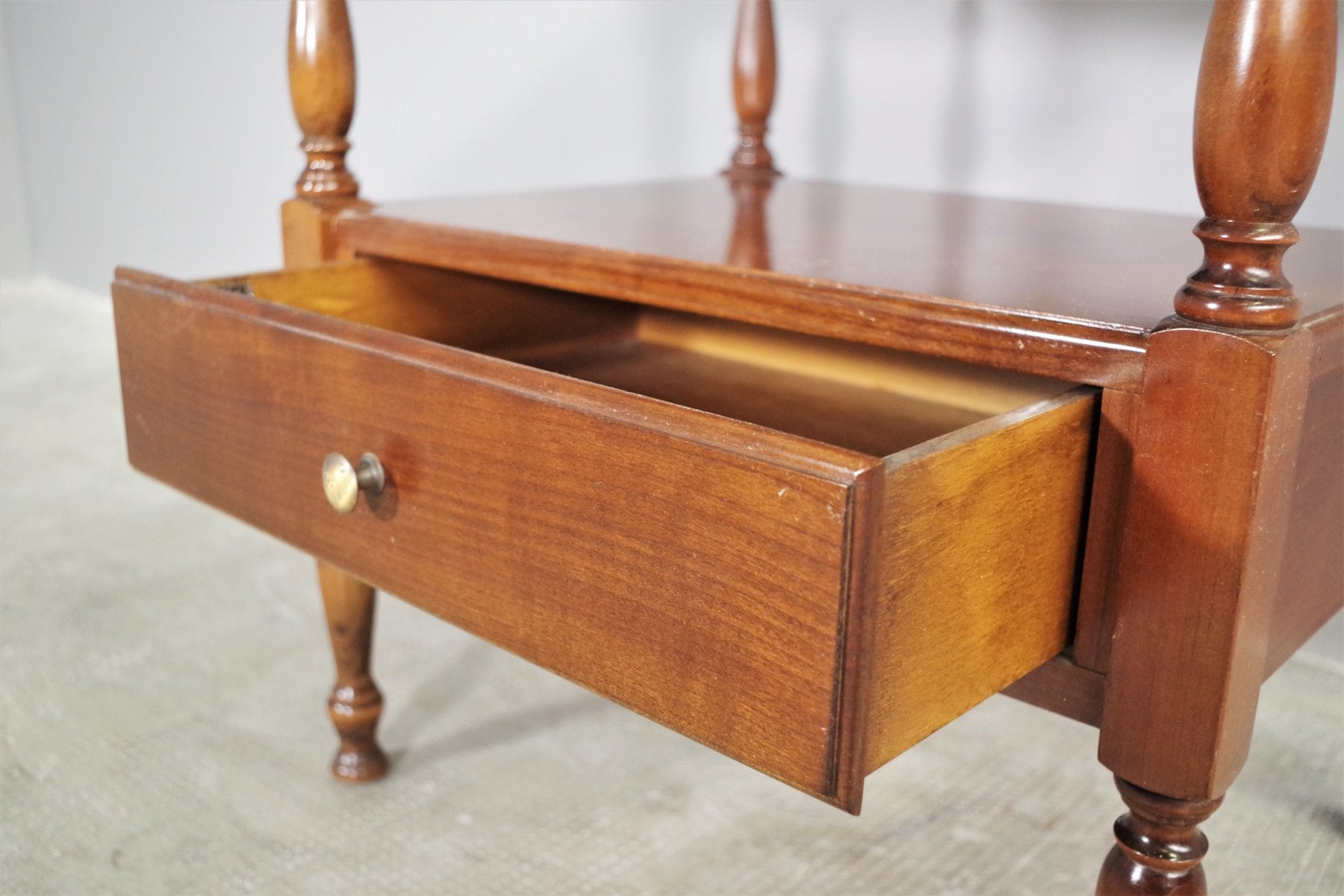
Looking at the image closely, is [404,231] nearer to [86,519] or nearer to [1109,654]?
[1109,654]

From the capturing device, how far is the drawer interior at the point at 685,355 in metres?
0.67

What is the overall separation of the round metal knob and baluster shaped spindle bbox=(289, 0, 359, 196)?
352 mm

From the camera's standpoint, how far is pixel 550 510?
1.51 feet

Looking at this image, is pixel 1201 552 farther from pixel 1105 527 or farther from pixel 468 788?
pixel 468 788

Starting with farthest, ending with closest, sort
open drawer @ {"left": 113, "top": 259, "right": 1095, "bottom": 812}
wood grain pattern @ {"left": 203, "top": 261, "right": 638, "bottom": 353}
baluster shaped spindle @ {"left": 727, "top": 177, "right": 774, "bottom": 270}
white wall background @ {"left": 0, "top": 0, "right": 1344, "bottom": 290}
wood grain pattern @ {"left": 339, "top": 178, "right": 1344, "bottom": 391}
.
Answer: white wall background @ {"left": 0, "top": 0, "right": 1344, "bottom": 290}, wood grain pattern @ {"left": 203, "top": 261, "right": 638, "bottom": 353}, baluster shaped spindle @ {"left": 727, "top": 177, "right": 774, "bottom": 270}, wood grain pattern @ {"left": 339, "top": 178, "right": 1344, "bottom": 391}, open drawer @ {"left": 113, "top": 259, "right": 1095, "bottom": 812}

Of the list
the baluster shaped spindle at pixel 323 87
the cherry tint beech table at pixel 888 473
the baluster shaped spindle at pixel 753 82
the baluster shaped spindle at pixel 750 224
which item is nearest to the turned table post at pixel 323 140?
the baluster shaped spindle at pixel 323 87

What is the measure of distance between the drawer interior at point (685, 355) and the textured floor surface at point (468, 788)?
1.10ft

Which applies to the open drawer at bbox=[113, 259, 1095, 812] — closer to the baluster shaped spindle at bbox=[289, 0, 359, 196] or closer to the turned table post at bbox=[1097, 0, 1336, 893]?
the turned table post at bbox=[1097, 0, 1336, 893]

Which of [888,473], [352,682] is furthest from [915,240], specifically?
[352,682]

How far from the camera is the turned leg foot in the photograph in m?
0.50

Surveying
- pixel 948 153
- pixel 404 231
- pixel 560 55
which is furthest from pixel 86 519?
pixel 948 153

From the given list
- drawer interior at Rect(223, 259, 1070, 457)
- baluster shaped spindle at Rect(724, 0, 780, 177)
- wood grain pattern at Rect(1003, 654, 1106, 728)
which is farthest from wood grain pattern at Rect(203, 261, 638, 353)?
wood grain pattern at Rect(1003, 654, 1106, 728)

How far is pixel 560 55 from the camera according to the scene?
5.09 feet

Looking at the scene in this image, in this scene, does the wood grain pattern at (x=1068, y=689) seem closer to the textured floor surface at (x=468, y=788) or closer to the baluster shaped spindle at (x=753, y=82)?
the textured floor surface at (x=468, y=788)
